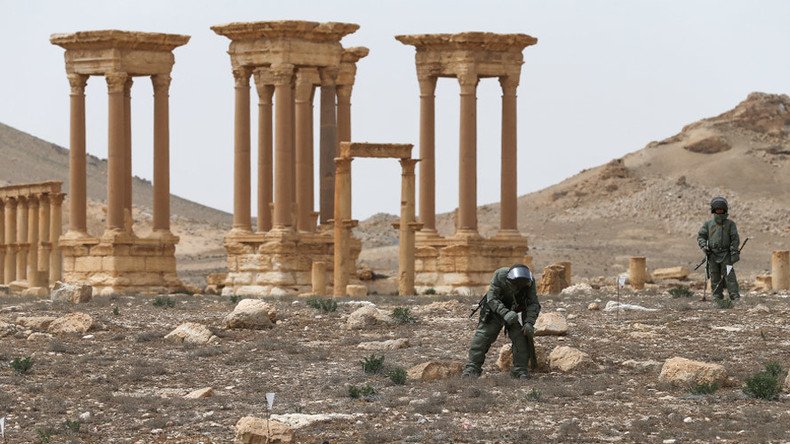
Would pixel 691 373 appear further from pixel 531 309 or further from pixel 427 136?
pixel 427 136

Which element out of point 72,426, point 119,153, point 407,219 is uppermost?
point 119,153

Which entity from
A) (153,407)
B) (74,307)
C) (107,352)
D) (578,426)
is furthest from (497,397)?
(74,307)

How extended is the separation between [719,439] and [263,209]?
33.1 m

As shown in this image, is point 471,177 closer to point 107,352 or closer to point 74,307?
point 74,307

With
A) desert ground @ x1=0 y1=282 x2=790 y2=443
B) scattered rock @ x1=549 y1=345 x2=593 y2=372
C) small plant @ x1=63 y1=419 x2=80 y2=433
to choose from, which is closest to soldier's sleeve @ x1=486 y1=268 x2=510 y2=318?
desert ground @ x1=0 y1=282 x2=790 y2=443

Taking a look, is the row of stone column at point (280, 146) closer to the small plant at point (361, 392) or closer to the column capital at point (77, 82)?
the column capital at point (77, 82)

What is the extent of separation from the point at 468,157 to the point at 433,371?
90.4 feet

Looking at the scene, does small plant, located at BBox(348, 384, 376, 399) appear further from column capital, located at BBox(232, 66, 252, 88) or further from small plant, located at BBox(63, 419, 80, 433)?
column capital, located at BBox(232, 66, 252, 88)

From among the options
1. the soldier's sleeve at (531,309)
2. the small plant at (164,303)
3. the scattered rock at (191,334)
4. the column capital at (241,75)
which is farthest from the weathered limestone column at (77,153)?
the soldier's sleeve at (531,309)

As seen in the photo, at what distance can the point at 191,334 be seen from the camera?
33250mm

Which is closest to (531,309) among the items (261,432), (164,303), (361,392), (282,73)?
(361,392)

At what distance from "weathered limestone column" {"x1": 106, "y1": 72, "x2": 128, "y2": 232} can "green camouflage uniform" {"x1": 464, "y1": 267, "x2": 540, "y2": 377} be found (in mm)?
27550

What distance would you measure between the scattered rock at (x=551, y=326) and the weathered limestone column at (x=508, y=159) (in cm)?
2214

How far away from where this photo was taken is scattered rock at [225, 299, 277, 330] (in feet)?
115
